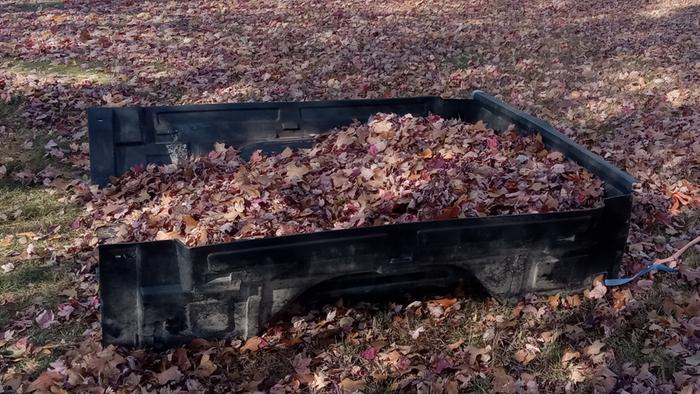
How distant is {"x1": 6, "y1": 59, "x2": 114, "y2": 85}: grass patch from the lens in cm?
934

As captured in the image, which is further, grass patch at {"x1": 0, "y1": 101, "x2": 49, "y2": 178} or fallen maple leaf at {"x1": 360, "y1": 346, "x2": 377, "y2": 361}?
grass patch at {"x1": 0, "y1": 101, "x2": 49, "y2": 178}

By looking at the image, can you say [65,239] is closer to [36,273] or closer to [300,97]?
[36,273]

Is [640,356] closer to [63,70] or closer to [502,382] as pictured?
[502,382]

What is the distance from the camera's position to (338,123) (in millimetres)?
6234

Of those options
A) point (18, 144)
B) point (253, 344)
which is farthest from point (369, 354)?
point (18, 144)

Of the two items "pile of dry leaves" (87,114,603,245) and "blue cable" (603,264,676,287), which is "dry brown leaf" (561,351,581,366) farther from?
"pile of dry leaves" (87,114,603,245)

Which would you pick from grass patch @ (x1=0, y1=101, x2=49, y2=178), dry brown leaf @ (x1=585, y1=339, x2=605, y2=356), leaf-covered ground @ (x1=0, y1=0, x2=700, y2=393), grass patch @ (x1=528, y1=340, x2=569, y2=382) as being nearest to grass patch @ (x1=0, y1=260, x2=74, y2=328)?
leaf-covered ground @ (x1=0, y1=0, x2=700, y2=393)

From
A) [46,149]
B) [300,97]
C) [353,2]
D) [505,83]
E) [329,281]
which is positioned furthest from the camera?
[353,2]

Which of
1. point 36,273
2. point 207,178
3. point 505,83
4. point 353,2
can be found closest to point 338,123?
point 207,178

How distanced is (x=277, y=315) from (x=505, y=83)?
6.74m

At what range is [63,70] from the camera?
31.6 feet

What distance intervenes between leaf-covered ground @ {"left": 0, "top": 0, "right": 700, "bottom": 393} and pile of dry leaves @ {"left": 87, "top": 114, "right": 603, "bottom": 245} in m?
0.59

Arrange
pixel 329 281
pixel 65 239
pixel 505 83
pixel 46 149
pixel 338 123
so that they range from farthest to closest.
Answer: pixel 505 83 → pixel 46 149 → pixel 338 123 → pixel 65 239 → pixel 329 281

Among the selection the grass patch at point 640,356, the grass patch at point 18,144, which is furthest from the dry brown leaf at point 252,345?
the grass patch at point 18,144
